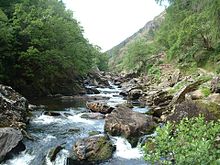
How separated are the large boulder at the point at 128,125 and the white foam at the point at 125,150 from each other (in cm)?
30

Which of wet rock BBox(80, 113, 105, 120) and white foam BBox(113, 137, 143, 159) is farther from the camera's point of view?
wet rock BBox(80, 113, 105, 120)

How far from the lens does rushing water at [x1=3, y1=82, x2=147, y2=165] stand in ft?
43.9

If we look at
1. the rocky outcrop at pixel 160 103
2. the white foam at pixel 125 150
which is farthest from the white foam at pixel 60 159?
the rocky outcrop at pixel 160 103

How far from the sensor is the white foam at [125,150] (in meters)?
14.0

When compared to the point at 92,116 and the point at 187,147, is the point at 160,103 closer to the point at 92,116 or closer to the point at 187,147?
the point at 92,116

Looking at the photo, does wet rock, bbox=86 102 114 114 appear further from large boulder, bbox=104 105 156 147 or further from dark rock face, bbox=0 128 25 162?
dark rock face, bbox=0 128 25 162

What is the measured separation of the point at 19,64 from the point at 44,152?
16067 mm

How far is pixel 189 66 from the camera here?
3694cm

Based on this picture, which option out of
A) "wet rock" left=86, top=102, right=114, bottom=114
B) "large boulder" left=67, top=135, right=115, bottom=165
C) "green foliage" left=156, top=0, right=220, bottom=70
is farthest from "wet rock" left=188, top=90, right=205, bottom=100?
"green foliage" left=156, top=0, right=220, bottom=70

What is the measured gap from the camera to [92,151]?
13.5 metres

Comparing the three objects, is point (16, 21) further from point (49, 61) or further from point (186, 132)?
point (186, 132)

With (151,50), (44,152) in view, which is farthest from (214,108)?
(151,50)

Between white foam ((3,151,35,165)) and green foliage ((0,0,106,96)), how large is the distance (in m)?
13.6

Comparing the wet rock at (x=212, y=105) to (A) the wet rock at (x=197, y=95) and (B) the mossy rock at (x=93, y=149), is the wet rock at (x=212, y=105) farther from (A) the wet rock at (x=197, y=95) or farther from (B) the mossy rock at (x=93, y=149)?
(B) the mossy rock at (x=93, y=149)
